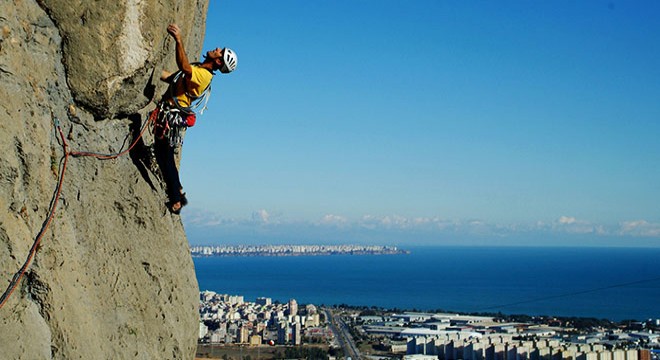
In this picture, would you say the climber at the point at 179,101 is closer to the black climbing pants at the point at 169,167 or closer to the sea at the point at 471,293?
the black climbing pants at the point at 169,167

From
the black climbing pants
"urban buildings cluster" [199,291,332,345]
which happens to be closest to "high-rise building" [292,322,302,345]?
"urban buildings cluster" [199,291,332,345]

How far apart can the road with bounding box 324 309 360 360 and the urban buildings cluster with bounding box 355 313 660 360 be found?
1.47 metres

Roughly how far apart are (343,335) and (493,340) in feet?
35.8

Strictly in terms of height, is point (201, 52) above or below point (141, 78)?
above

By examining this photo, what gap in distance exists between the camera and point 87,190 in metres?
4.78

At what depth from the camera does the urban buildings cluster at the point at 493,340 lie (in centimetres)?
3653

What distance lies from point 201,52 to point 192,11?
1.08 metres

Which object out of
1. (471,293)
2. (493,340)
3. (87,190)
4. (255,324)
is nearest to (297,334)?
(255,324)

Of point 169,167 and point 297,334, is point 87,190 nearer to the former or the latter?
point 169,167

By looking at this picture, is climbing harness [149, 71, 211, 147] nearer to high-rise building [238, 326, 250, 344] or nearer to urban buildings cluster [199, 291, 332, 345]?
urban buildings cluster [199, 291, 332, 345]

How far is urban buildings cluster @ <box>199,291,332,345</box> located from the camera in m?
42.3

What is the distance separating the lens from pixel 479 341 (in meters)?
41.9

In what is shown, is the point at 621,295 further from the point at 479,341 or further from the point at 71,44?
the point at 71,44

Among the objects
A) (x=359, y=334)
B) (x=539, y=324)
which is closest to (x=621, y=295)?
(x=539, y=324)
